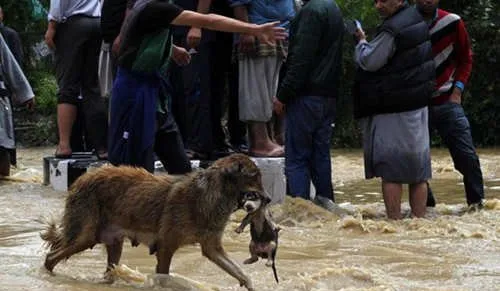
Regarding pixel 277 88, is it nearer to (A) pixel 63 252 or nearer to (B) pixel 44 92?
(A) pixel 63 252

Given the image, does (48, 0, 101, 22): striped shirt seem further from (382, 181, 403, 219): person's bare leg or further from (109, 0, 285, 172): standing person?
(382, 181, 403, 219): person's bare leg

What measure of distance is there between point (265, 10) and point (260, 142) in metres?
1.14

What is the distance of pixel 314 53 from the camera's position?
9367 millimetres

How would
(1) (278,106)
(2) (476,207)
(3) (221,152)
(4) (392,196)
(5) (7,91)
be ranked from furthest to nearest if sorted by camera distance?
1. (5) (7,91)
2. (3) (221,152)
3. (2) (476,207)
4. (1) (278,106)
5. (4) (392,196)

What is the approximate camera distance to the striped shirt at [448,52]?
378 inches

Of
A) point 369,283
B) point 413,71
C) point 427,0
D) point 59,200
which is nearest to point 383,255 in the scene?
point 369,283

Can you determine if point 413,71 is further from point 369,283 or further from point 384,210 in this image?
point 369,283

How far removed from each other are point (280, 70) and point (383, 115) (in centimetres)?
158

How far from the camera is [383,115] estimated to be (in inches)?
354

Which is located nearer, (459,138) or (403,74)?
(403,74)

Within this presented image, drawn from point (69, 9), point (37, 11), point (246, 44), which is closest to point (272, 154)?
point (246, 44)

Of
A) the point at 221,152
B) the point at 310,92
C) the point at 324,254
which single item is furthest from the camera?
the point at 221,152

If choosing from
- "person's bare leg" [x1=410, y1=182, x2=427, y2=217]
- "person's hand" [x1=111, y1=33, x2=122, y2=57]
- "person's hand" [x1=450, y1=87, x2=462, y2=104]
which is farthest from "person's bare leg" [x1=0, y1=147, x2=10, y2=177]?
"person's hand" [x1=450, y1=87, x2=462, y2=104]

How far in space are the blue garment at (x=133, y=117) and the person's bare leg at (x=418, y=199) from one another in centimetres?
249
